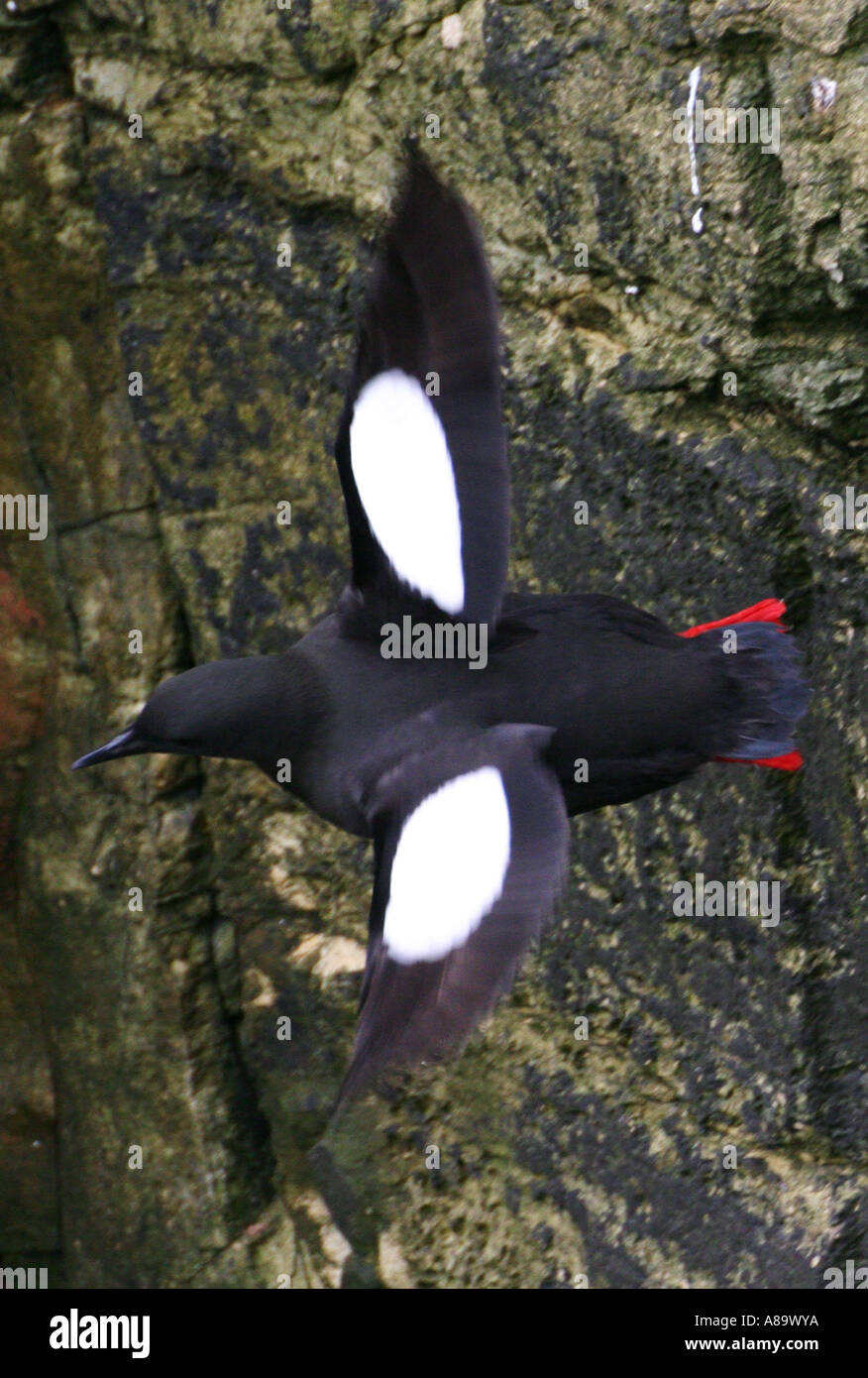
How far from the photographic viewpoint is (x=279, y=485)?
3859 millimetres

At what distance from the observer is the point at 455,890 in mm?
2098

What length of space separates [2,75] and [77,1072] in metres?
2.75

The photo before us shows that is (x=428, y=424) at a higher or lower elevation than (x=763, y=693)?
higher

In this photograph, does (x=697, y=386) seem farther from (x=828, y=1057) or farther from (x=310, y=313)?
(x=828, y=1057)

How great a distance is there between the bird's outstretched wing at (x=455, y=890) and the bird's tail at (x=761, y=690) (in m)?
0.41

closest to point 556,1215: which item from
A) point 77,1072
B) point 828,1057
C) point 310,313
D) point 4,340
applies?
point 828,1057

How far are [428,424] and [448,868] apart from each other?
2.39 ft

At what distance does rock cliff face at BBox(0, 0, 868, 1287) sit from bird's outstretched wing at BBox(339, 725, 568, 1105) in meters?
1.01
